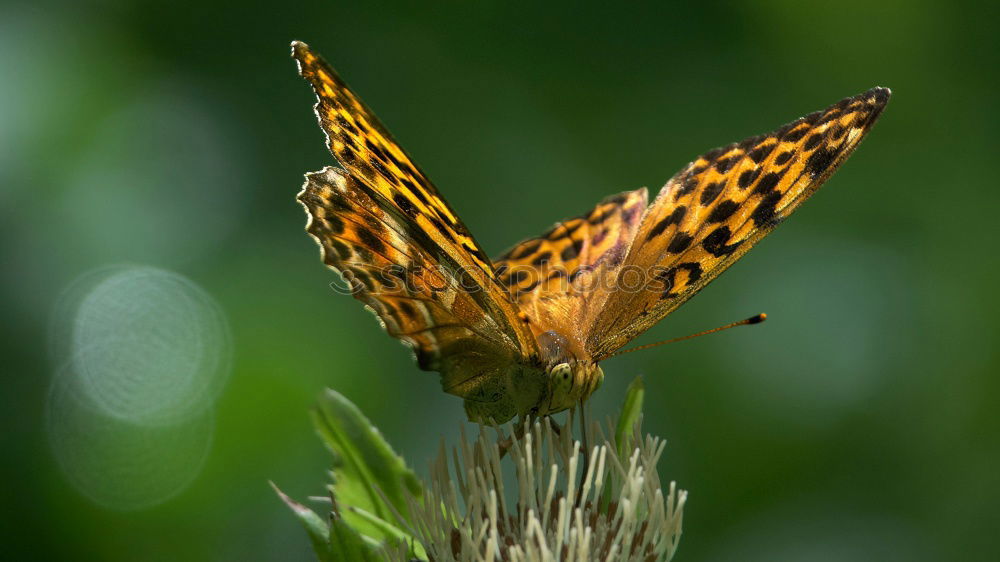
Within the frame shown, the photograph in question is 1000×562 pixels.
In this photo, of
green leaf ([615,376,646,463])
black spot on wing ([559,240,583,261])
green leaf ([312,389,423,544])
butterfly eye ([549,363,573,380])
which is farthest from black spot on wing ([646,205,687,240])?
green leaf ([312,389,423,544])

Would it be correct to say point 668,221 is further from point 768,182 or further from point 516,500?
A: point 516,500

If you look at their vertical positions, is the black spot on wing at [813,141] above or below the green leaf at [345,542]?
above

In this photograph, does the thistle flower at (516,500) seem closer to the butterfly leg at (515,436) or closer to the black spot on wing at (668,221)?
the butterfly leg at (515,436)

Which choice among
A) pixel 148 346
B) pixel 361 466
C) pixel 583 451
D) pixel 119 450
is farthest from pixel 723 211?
pixel 148 346

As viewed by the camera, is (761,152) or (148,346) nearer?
(761,152)

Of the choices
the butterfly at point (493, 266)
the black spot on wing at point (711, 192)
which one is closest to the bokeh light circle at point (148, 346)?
the butterfly at point (493, 266)

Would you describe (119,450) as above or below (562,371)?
above

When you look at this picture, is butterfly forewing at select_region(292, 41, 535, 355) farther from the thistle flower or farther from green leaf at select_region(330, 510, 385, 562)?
green leaf at select_region(330, 510, 385, 562)
